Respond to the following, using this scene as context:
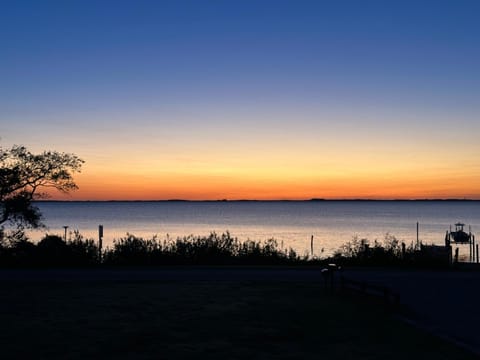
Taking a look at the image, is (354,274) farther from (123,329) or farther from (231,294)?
(123,329)

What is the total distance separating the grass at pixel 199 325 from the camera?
1042 centimetres

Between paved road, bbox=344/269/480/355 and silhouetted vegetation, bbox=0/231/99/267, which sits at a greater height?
silhouetted vegetation, bbox=0/231/99/267

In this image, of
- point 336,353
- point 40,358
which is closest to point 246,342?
point 336,353

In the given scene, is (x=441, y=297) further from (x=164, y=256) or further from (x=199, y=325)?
(x=164, y=256)

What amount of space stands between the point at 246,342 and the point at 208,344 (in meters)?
0.78

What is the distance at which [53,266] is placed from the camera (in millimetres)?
24297

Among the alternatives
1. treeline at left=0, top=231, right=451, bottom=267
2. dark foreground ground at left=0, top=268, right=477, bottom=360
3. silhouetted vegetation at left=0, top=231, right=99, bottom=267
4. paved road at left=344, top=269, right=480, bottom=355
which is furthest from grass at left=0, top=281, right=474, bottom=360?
treeline at left=0, top=231, right=451, bottom=267

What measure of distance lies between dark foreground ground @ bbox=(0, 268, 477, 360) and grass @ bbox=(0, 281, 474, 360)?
0.07 ft

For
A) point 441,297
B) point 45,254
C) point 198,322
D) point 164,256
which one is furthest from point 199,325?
point 45,254

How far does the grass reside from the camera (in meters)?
10.4

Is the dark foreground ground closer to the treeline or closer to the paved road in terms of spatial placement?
the paved road

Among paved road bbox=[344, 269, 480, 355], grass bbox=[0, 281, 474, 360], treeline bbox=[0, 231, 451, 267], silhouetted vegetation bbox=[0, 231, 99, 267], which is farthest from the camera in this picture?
treeline bbox=[0, 231, 451, 267]

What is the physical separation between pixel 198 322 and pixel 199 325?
1.06ft

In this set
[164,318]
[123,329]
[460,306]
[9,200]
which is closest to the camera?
[123,329]
